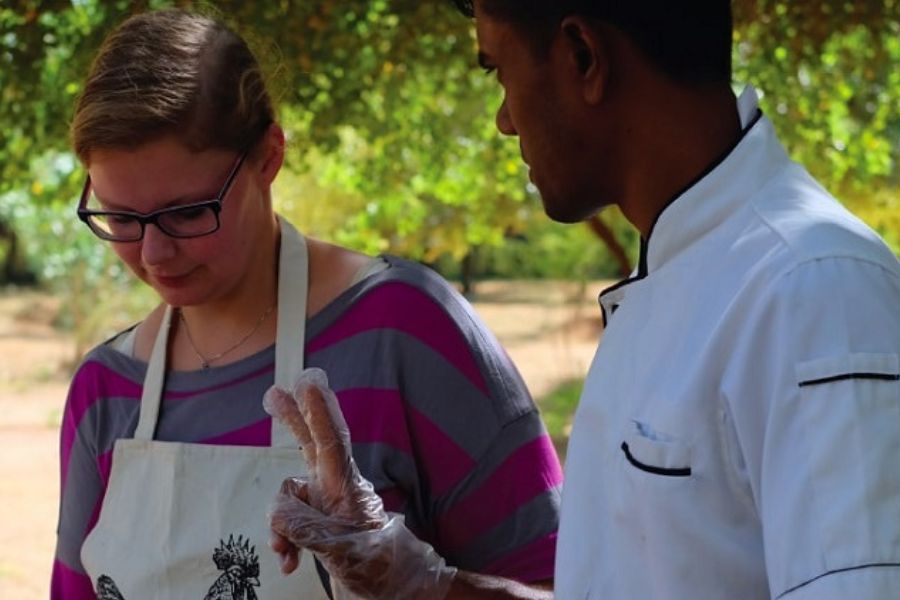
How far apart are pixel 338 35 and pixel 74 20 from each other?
1106mm

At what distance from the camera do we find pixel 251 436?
201 centimetres

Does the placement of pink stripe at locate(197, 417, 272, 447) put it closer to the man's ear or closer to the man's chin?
the man's chin

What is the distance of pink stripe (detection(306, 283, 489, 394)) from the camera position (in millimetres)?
1964

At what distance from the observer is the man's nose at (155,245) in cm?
194

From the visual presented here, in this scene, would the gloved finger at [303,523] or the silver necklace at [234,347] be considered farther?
the silver necklace at [234,347]

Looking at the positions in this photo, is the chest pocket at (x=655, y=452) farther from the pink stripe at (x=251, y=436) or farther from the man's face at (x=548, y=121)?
the pink stripe at (x=251, y=436)

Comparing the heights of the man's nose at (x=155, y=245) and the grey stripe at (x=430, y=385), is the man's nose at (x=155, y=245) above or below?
above

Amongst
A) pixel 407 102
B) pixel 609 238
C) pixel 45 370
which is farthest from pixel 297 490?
pixel 45 370

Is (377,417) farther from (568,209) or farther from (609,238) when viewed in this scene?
(609,238)

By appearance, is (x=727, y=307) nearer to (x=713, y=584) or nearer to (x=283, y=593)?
(x=713, y=584)

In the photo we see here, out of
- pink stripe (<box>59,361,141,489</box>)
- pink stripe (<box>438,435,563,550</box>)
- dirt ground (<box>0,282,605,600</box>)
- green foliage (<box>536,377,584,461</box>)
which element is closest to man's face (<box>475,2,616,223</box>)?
pink stripe (<box>438,435,563,550</box>)

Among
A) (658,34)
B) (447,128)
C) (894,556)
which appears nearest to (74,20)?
(447,128)

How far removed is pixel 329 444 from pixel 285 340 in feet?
1.30

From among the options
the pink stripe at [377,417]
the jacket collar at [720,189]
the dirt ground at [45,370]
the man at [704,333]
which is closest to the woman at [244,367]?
the pink stripe at [377,417]
